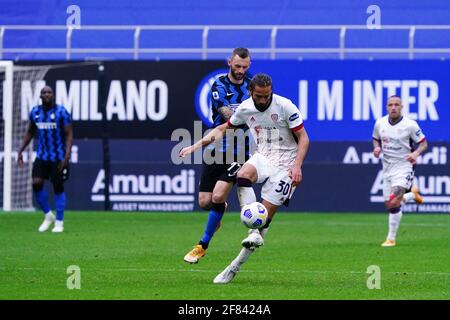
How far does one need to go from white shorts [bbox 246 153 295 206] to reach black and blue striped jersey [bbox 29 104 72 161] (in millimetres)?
8422

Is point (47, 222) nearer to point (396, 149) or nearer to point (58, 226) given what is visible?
point (58, 226)

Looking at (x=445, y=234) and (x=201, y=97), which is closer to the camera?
(x=445, y=234)

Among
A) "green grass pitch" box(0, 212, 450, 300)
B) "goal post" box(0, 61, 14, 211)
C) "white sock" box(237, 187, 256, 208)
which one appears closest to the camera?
"green grass pitch" box(0, 212, 450, 300)

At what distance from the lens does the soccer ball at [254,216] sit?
35.7ft

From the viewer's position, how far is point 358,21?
29.6 meters

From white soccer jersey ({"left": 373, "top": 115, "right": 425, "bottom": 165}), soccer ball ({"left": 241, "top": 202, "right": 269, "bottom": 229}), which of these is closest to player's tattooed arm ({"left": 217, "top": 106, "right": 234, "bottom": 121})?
soccer ball ({"left": 241, "top": 202, "right": 269, "bottom": 229})

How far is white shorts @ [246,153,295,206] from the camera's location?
11289mm

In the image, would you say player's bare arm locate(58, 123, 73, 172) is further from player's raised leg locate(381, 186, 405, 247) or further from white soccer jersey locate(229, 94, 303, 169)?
white soccer jersey locate(229, 94, 303, 169)

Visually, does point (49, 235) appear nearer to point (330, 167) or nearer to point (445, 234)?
point (445, 234)

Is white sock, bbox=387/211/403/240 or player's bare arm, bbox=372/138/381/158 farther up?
player's bare arm, bbox=372/138/381/158

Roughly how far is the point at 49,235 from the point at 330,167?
8.34 metres

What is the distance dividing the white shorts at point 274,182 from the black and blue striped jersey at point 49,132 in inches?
332

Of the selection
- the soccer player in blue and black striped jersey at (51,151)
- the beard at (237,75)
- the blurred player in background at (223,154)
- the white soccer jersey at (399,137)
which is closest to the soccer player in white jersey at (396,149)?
the white soccer jersey at (399,137)
